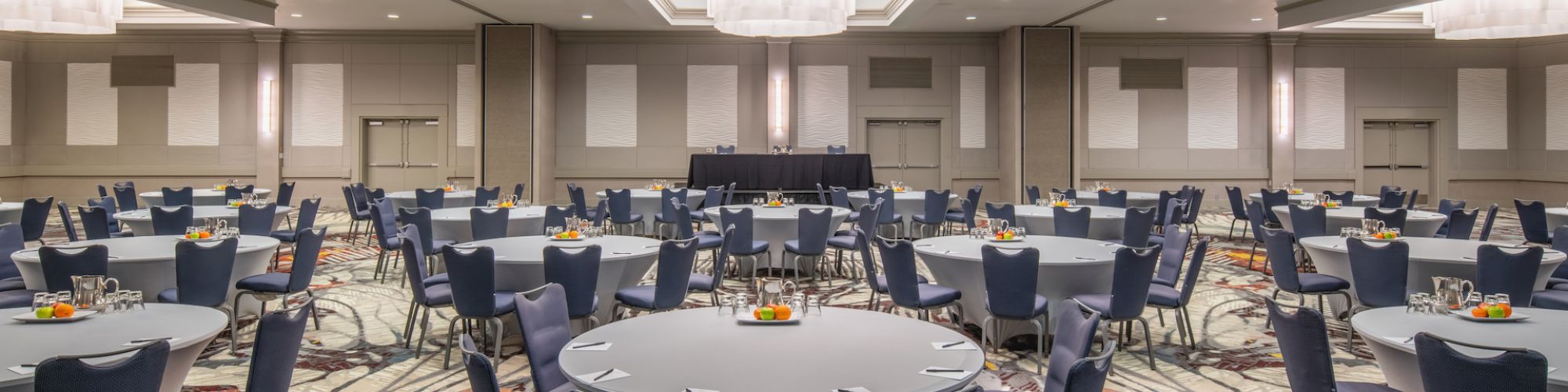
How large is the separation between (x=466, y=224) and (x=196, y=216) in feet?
8.09

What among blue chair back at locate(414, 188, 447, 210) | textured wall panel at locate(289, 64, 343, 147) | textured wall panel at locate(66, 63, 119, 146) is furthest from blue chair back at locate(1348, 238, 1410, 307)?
textured wall panel at locate(66, 63, 119, 146)

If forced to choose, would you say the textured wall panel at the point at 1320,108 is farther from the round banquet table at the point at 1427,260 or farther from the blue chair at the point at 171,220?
the blue chair at the point at 171,220

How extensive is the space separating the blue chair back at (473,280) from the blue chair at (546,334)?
4.63 feet

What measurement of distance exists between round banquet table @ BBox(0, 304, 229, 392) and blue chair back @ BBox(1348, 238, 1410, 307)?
5.88 metres

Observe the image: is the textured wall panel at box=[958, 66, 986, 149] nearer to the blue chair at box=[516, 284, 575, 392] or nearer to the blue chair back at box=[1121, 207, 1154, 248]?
the blue chair back at box=[1121, 207, 1154, 248]

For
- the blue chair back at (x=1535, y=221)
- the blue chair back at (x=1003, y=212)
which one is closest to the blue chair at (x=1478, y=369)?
the blue chair back at (x=1003, y=212)

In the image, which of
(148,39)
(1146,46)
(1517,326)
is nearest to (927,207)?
(1517,326)

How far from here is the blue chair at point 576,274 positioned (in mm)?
4930

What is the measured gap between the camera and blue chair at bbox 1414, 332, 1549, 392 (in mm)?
2639

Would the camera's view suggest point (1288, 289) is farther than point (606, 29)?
No

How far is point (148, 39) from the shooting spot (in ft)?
56.2

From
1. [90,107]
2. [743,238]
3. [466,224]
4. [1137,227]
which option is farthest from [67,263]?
[90,107]

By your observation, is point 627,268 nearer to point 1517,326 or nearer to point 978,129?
point 1517,326

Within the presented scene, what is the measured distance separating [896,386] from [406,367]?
12.3ft
